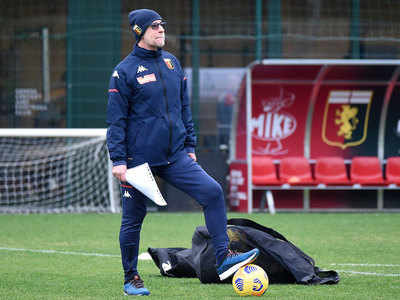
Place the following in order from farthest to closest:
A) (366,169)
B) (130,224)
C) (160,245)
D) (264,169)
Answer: (366,169) < (264,169) < (160,245) < (130,224)

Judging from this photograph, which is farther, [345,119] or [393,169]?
[345,119]

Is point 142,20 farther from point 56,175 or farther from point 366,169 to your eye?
point 366,169

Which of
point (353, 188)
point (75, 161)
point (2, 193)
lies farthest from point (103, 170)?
point (353, 188)

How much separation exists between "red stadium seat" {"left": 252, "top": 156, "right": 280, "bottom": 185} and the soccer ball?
8819 mm

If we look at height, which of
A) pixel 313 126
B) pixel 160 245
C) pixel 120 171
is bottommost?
pixel 160 245

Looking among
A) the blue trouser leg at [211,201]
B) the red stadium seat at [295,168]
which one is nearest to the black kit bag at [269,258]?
the blue trouser leg at [211,201]

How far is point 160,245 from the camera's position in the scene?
938 centimetres

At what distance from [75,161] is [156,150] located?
948 cm

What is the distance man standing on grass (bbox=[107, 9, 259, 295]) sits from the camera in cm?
583

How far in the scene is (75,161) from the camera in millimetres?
15148

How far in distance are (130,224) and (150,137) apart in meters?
0.64

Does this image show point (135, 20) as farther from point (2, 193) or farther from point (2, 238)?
point (2, 193)

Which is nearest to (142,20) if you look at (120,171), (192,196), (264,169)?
(120,171)

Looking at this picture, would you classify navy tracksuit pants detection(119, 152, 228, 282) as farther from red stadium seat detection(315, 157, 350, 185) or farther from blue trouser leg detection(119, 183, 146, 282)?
red stadium seat detection(315, 157, 350, 185)
